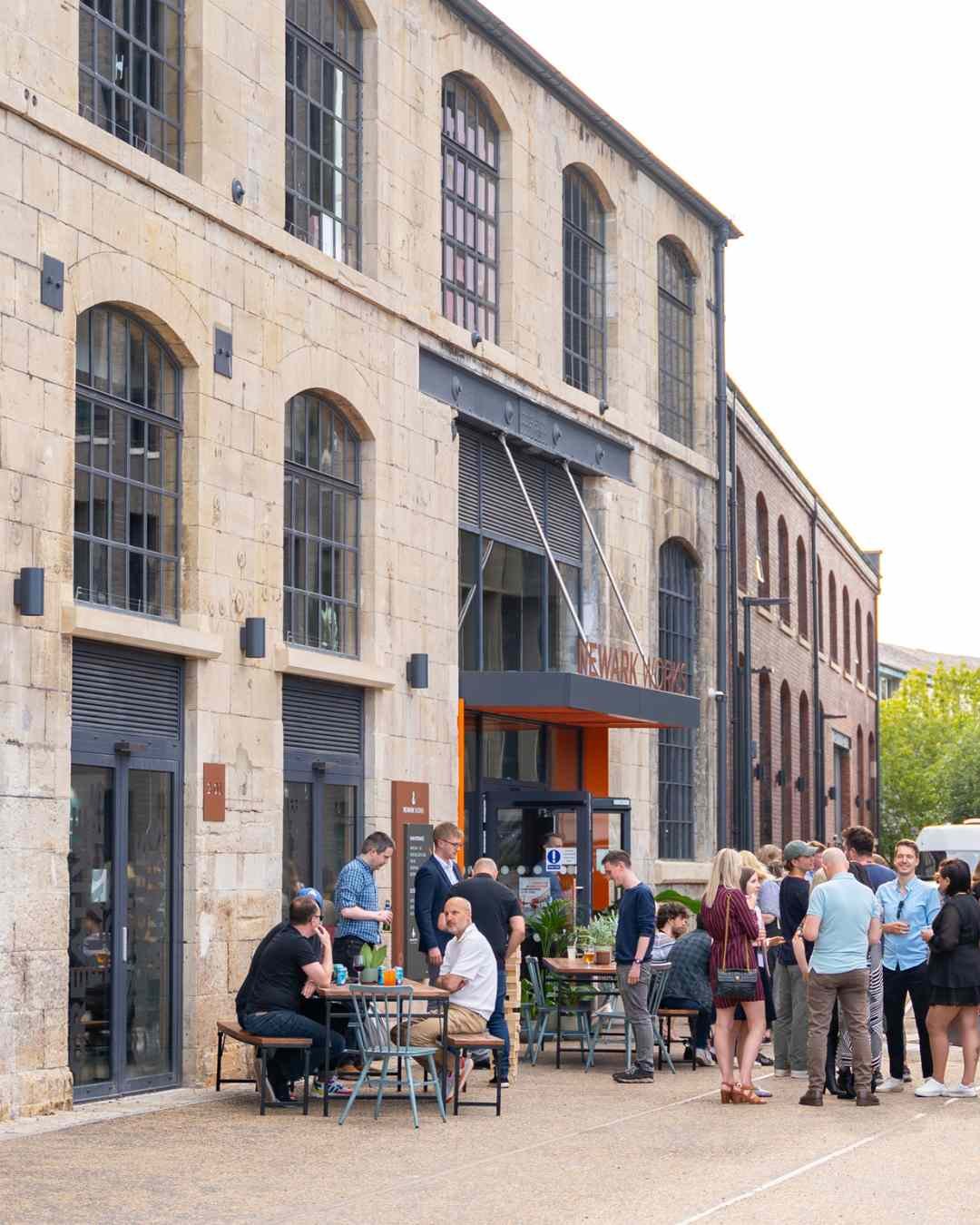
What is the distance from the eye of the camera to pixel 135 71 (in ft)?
51.1

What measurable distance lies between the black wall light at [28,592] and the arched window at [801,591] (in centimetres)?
2444

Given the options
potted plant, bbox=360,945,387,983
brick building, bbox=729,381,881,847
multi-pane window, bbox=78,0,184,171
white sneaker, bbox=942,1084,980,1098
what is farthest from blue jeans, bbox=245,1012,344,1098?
brick building, bbox=729,381,881,847

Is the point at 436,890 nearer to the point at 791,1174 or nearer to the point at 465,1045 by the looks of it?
the point at 465,1045

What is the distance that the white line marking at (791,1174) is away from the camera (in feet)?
31.0

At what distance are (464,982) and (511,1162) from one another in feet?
8.90

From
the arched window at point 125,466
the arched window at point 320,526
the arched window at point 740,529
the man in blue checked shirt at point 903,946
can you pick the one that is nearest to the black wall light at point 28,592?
the arched window at point 125,466

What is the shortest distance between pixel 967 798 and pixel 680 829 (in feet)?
126

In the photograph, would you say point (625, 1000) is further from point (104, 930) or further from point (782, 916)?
point (104, 930)

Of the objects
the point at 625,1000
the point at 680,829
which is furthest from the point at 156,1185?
the point at 680,829

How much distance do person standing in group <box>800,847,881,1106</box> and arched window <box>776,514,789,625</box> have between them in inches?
818

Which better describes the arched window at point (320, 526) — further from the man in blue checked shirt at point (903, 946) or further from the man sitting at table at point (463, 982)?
the man in blue checked shirt at point (903, 946)

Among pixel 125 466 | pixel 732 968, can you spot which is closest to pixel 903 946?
pixel 732 968

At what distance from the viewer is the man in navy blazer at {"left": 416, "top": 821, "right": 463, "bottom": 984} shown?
15461mm

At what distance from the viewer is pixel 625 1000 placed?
629 inches
